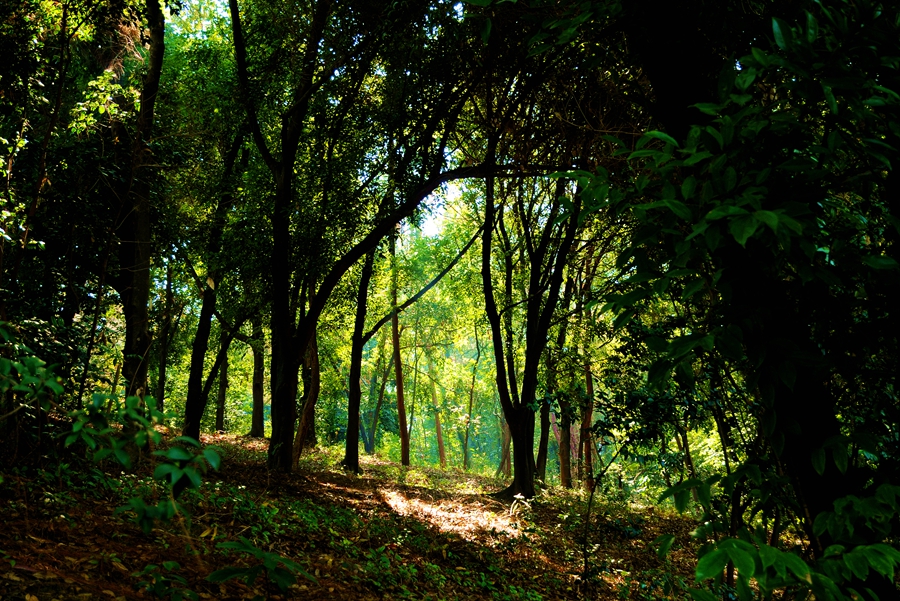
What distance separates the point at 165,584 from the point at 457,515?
282 inches

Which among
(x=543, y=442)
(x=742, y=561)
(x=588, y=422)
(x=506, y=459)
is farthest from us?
(x=506, y=459)

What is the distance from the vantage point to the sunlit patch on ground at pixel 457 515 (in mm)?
8638

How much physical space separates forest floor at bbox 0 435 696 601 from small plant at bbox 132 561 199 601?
0.06 ft

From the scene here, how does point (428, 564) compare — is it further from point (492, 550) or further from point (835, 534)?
point (835, 534)

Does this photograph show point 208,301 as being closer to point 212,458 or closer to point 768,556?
point 212,458

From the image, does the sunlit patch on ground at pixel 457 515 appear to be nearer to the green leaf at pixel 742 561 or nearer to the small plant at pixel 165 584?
the small plant at pixel 165 584

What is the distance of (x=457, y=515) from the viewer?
9766 millimetres

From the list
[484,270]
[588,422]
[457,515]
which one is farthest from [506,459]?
[484,270]

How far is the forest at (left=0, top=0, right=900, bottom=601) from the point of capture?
5.61ft

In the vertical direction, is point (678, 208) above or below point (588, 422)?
above

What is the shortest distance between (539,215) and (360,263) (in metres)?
4.56

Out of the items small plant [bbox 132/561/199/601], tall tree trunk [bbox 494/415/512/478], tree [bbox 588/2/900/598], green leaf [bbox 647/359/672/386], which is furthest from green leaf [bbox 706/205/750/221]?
tall tree trunk [bbox 494/415/512/478]

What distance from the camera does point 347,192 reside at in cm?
944

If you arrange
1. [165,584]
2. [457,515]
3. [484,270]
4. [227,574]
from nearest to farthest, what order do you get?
[227,574] → [165,584] → [457,515] → [484,270]
